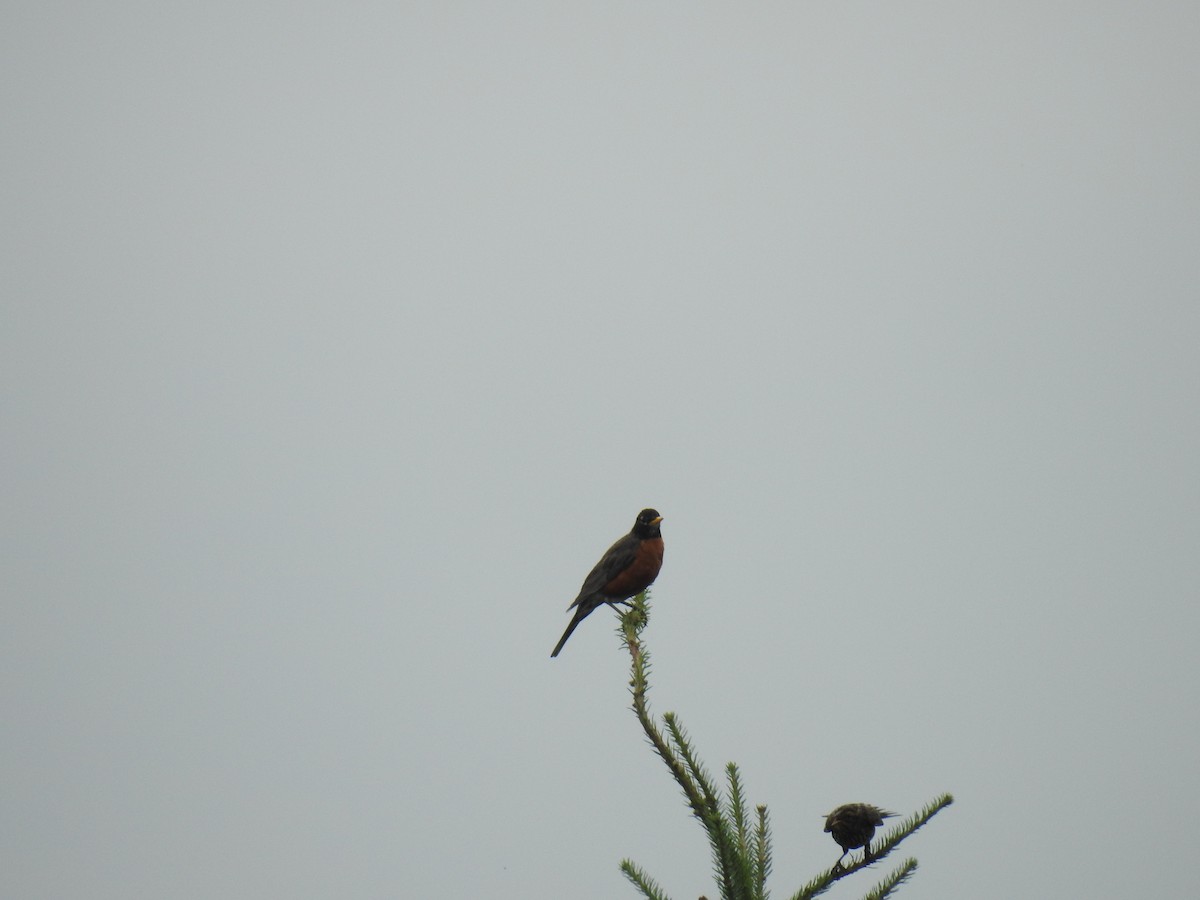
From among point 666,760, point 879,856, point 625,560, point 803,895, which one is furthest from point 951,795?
point 625,560

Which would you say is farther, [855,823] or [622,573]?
[622,573]

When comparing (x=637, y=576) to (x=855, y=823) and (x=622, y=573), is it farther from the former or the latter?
(x=855, y=823)

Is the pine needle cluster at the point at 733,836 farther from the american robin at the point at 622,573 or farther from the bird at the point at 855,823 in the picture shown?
the american robin at the point at 622,573

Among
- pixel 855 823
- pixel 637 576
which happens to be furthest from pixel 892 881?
pixel 637 576

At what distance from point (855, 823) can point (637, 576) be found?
612 cm

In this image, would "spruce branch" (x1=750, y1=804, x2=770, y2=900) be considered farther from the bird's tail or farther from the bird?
the bird's tail

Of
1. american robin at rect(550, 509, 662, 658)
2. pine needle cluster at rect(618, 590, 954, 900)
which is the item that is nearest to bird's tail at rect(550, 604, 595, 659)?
american robin at rect(550, 509, 662, 658)

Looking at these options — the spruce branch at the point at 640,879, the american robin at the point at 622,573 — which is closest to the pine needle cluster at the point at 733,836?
the spruce branch at the point at 640,879

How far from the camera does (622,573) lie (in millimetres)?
9539

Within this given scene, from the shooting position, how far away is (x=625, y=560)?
9641 millimetres

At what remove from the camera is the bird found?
341 centimetres

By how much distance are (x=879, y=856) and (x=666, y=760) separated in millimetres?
831

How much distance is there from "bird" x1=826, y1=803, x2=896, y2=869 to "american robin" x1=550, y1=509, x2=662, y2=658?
5842 millimetres

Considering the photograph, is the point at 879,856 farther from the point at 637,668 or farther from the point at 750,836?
the point at 637,668
